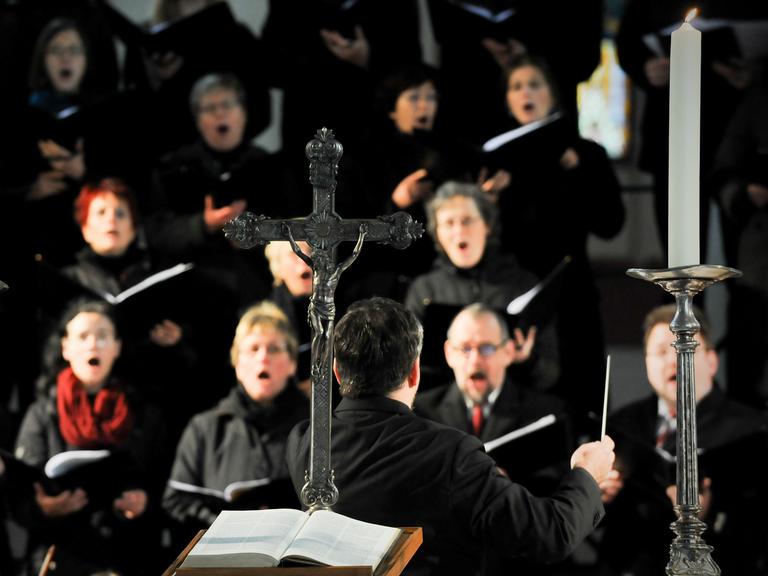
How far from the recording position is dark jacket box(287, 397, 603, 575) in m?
2.92

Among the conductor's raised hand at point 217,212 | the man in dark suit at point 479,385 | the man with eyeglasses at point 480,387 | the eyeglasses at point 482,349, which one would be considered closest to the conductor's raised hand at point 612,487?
the man with eyeglasses at point 480,387

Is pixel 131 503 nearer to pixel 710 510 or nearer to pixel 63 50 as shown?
pixel 63 50

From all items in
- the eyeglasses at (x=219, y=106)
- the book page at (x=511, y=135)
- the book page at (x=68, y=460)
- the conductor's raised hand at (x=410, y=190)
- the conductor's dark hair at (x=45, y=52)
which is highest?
the conductor's dark hair at (x=45, y=52)

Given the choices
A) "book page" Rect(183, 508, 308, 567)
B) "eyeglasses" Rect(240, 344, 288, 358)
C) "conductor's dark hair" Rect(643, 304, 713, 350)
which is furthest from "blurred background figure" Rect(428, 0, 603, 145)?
"book page" Rect(183, 508, 308, 567)

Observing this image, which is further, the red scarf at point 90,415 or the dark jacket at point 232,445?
the red scarf at point 90,415

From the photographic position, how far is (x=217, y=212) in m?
7.74

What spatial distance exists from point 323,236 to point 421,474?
0.54 m

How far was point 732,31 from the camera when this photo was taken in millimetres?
8031

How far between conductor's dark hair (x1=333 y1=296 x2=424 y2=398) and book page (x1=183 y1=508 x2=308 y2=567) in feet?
1.46

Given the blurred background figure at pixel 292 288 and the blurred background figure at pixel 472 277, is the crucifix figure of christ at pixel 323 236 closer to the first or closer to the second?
the blurred background figure at pixel 472 277

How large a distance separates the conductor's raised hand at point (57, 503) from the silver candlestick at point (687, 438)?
5193mm

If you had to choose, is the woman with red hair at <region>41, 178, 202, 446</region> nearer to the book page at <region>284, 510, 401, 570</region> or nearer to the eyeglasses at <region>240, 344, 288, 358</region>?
the eyeglasses at <region>240, 344, 288, 358</region>

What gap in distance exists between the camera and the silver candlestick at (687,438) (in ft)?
8.49

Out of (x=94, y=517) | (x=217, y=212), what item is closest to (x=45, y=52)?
(x=217, y=212)
